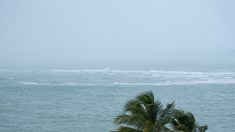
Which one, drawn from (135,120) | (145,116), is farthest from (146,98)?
(135,120)

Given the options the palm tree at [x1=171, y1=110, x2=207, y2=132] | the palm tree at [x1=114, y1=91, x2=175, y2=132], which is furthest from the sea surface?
the palm tree at [x1=114, y1=91, x2=175, y2=132]

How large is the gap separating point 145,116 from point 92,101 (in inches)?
1761

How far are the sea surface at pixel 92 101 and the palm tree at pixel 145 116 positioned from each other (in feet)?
88.3

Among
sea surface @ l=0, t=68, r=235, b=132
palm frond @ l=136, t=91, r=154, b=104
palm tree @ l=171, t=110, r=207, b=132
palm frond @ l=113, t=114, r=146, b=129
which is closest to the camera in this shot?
palm frond @ l=113, t=114, r=146, b=129

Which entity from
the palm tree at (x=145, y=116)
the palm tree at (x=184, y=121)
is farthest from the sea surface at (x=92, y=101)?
the palm tree at (x=145, y=116)

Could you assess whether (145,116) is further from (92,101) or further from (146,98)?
(92,101)

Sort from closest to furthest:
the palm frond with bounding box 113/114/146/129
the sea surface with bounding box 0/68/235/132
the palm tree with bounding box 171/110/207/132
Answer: the palm frond with bounding box 113/114/146/129
the palm tree with bounding box 171/110/207/132
the sea surface with bounding box 0/68/235/132

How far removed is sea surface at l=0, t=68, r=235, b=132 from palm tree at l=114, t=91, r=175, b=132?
88.3 ft

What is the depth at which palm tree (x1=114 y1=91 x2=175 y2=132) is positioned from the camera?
44.9ft

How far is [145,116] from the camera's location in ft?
45.8

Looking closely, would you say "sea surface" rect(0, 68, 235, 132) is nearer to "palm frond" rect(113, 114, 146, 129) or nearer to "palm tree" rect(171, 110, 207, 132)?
"palm tree" rect(171, 110, 207, 132)

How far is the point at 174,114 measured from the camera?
14242 millimetres

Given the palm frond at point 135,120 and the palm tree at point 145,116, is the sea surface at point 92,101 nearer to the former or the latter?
the palm tree at point 145,116

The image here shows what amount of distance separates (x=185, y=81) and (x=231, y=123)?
35689 millimetres
